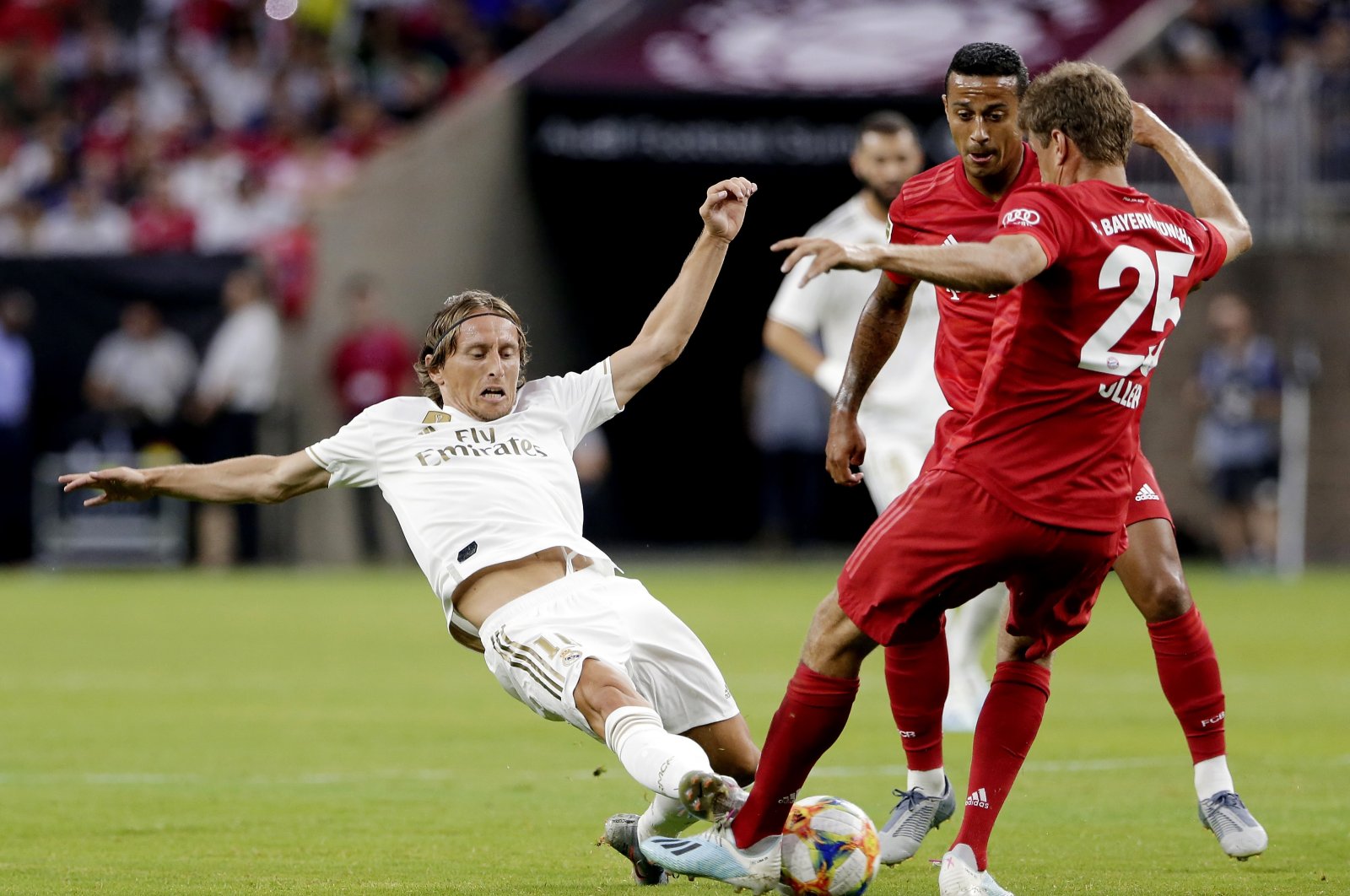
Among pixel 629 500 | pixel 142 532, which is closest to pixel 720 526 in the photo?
pixel 629 500

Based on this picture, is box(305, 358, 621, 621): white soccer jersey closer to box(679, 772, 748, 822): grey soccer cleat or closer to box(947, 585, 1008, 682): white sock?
box(679, 772, 748, 822): grey soccer cleat

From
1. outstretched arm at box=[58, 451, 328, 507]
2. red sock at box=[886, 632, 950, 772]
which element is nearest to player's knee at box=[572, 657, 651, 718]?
red sock at box=[886, 632, 950, 772]

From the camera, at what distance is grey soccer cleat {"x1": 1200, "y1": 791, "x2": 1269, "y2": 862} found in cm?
604

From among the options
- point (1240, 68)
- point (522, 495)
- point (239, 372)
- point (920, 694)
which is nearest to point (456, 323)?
point (522, 495)

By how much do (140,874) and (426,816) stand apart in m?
1.36

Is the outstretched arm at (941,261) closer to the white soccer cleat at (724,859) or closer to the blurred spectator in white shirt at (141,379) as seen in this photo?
the white soccer cleat at (724,859)

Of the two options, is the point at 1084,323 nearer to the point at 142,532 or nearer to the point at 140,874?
the point at 140,874

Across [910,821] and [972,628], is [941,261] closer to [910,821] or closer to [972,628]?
[910,821]

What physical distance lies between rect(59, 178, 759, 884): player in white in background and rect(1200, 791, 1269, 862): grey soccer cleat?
4.75ft

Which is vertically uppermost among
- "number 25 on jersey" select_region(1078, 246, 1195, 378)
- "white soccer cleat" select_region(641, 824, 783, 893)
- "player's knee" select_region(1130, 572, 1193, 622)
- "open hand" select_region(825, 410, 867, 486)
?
"number 25 on jersey" select_region(1078, 246, 1195, 378)

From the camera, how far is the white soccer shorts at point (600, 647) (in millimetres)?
5711

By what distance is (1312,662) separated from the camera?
1222cm

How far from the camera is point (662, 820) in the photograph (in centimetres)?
598

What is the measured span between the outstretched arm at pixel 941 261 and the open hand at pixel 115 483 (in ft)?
7.79
